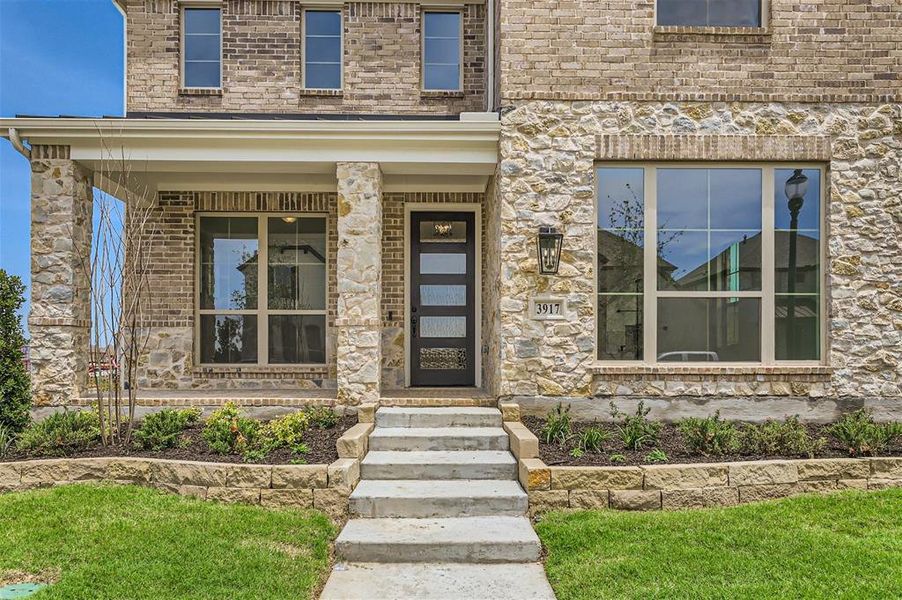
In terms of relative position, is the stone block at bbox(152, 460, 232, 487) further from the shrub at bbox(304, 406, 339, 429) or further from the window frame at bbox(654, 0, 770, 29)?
the window frame at bbox(654, 0, 770, 29)

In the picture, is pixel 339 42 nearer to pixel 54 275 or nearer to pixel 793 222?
pixel 54 275

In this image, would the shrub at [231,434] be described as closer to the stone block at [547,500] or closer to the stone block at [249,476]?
the stone block at [249,476]

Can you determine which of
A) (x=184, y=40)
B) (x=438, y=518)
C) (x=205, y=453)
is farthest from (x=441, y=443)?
(x=184, y=40)

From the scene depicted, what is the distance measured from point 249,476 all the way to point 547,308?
346 centimetres

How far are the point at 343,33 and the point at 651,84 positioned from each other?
4502 millimetres

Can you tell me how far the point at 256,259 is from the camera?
28.3ft

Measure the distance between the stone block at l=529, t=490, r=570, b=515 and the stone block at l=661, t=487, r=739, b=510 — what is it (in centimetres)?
82

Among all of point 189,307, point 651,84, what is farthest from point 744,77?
point 189,307

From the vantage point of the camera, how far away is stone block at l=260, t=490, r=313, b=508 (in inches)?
197

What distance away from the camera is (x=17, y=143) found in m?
6.58

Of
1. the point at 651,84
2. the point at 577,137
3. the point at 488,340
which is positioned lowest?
the point at 488,340

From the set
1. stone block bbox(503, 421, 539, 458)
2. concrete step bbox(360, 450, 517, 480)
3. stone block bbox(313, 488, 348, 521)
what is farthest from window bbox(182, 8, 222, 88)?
stone block bbox(503, 421, 539, 458)

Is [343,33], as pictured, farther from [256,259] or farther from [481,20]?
[256,259]

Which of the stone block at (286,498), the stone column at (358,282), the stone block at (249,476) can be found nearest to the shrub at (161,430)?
the stone block at (249,476)
